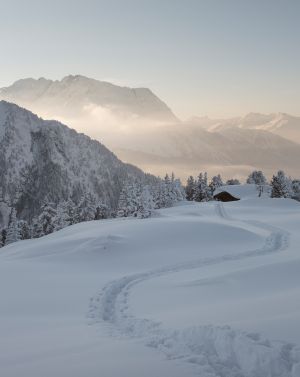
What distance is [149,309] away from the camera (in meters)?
14.3

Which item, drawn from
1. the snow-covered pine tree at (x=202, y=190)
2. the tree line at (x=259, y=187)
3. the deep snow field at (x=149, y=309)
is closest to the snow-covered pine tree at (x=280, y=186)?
the tree line at (x=259, y=187)

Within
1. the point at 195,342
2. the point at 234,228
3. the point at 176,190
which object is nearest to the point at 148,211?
the point at 234,228

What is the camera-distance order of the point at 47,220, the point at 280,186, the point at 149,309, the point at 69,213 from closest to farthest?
the point at 149,309
the point at 47,220
the point at 69,213
the point at 280,186

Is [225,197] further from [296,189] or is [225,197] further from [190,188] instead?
[190,188]

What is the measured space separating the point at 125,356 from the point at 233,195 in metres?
97.2

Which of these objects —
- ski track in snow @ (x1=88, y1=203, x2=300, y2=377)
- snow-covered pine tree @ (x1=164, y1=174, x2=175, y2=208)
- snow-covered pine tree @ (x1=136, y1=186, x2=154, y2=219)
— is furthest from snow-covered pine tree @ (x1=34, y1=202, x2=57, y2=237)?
ski track in snow @ (x1=88, y1=203, x2=300, y2=377)

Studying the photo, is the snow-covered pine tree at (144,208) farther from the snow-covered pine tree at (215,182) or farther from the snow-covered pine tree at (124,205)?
the snow-covered pine tree at (215,182)

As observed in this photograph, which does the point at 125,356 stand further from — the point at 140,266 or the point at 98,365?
the point at 140,266

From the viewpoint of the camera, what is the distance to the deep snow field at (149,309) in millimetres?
7660

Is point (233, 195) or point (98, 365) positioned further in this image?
point (233, 195)

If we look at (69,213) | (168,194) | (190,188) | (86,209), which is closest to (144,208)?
(69,213)

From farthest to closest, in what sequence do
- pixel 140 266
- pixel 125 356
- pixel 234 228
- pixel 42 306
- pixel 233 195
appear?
1. pixel 233 195
2. pixel 234 228
3. pixel 140 266
4. pixel 42 306
5. pixel 125 356

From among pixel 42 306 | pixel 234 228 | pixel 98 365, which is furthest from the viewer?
pixel 234 228

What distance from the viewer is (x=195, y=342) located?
345 inches
